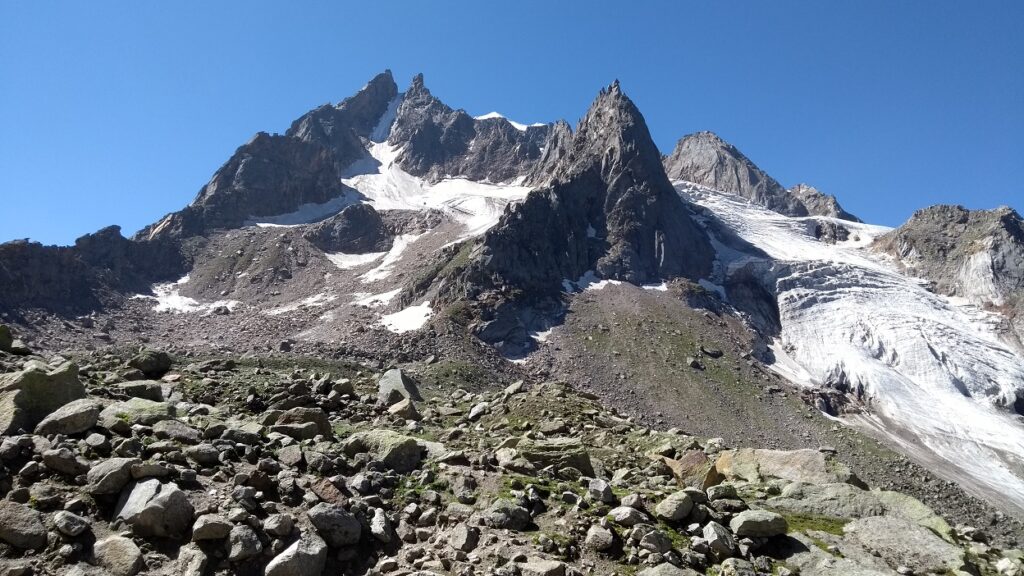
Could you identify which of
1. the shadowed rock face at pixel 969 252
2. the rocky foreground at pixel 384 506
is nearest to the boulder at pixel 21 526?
the rocky foreground at pixel 384 506

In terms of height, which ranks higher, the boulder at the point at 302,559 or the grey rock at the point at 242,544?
the grey rock at the point at 242,544

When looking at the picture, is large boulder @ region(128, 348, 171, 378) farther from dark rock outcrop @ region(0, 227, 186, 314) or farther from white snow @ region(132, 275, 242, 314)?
white snow @ region(132, 275, 242, 314)

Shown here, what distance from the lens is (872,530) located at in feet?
37.5

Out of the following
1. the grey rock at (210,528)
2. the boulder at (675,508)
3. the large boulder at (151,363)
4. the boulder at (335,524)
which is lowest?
the boulder at (675,508)

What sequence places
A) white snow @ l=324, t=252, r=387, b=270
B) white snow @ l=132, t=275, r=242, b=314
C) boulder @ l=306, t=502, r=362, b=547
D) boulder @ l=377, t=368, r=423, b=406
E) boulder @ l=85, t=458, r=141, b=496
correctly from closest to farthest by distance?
boulder @ l=85, t=458, r=141, b=496 → boulder @ l=306, t=502, r=362, b=547 → boulder @ l=377, t=368, r=423, b=406 → white snow @ l=132, t=275, r=242, b=314 → white snow @ l=324, t=252, r=387, b=270

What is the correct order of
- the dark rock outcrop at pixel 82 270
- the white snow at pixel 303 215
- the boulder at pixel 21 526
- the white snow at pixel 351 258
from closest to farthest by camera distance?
the boulder at pixel 21 526, the dark rock outcrop at pixel 82 270, the white snow at pixel 351 258, the white snow at pixel 303 215

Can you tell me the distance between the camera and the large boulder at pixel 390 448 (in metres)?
12.6

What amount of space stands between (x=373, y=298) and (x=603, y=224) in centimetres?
5726

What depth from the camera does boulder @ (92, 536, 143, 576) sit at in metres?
7.67

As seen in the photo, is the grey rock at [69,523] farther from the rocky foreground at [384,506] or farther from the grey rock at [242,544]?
the grey rock at [242,544]

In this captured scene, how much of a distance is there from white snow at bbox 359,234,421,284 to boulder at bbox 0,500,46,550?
399ft

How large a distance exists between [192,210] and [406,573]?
172m

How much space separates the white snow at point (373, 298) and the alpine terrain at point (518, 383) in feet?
2.70

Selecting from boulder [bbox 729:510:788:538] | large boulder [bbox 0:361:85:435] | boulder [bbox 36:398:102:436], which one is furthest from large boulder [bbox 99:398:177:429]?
boulder [bbox 729:510:788:538]
